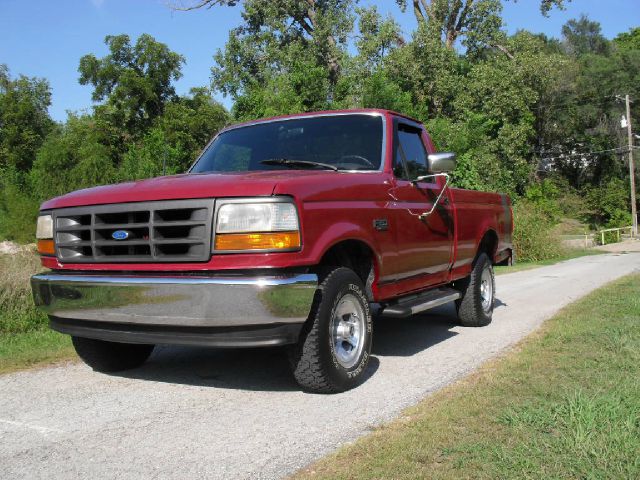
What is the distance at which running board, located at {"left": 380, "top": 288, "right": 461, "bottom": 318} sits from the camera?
16.2ft

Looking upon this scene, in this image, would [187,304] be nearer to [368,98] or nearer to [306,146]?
[306,146]

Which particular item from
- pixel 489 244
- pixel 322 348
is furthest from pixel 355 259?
pixel 489 244

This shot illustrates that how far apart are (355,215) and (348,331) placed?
0.86 meters

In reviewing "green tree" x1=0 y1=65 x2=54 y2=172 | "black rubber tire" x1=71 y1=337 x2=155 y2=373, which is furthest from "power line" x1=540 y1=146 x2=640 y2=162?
"black rubber tire" x1=71 y1=337 x2=155 y2=373

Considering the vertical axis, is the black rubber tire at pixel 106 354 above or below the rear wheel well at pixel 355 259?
below

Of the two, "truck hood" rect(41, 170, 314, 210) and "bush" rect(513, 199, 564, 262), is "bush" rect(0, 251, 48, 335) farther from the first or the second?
"bush" rect(513, 199, 564, 262)

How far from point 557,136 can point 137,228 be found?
168ft

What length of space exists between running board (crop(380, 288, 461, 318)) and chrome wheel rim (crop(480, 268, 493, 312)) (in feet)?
4.00

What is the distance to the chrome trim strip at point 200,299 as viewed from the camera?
367 centimetres

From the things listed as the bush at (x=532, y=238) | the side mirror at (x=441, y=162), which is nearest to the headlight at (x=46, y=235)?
the side mirror at (x=441, y=162)

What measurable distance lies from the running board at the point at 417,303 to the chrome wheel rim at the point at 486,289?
4.00 feet

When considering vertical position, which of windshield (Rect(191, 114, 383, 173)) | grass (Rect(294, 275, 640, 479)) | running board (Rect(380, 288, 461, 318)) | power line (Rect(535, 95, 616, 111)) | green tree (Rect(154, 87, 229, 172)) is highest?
power line (Rect(535, 95, 616, 111))

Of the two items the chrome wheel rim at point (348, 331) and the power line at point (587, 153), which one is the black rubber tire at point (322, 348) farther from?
the power line at point (587, 153)

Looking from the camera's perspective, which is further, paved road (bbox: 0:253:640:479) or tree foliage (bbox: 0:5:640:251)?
tree foliage (bbox: 0:5:640:251)
